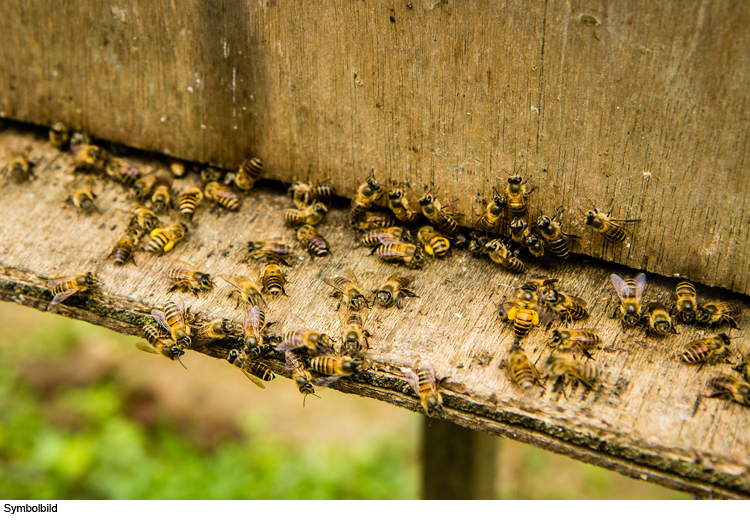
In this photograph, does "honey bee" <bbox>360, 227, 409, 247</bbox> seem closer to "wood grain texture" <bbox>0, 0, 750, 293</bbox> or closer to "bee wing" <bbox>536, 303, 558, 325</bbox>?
"wood grain texture" <bbox>0, 0, 750, 293</bbox>

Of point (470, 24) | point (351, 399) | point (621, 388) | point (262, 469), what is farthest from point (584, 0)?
point (351, 399)

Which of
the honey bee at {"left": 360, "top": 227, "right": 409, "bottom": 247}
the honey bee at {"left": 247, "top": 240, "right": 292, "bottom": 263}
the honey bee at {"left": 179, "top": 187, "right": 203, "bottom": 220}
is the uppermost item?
the honey bee at {"left": 179, "top": 187, "right": 203, "bottom": 220}

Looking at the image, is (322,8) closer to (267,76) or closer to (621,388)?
(267,76)

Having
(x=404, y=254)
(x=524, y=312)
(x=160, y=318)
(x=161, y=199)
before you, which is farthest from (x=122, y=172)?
(x=524, y=312)

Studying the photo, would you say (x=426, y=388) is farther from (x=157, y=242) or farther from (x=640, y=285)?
(x=157, y=242)

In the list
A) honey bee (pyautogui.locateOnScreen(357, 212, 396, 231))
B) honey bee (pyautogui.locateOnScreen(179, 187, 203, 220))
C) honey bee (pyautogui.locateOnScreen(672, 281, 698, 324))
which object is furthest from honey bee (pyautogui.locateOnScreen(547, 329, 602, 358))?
honey bee (pyautogui.locateOnScreen(179, 187, 203, 220))

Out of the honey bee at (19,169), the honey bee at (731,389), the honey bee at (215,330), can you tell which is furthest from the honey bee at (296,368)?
the honey bee at (19,169)

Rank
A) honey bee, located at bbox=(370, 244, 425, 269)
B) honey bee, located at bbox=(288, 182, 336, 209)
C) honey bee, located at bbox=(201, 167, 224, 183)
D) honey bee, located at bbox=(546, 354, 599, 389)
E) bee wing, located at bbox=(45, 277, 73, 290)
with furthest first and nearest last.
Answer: honey bee, located at bbox=(201, 167, 224, 183) → honey bee, located at bbox=(288, 182, 336, 209) → honey bee, located at bbox=(370, 244, 425, 269) → bee wing, located at bbox=(45, 277, 73, 290) → honey bee, located at bbox=(546, 354, 599, 389)
